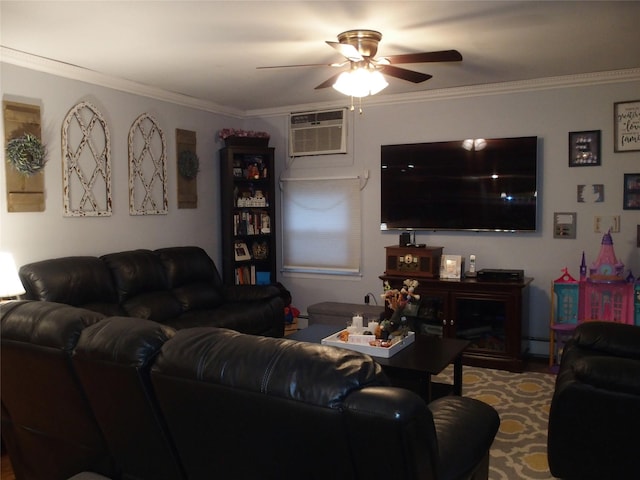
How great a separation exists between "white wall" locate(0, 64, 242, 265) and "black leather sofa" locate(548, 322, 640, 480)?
3602 millimetres

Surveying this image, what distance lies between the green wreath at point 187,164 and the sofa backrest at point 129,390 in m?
3.59

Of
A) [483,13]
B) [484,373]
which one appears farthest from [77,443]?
[484,373]

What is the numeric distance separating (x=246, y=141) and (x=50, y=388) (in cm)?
404

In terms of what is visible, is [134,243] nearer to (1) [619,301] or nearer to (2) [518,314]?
(2) [518,314]

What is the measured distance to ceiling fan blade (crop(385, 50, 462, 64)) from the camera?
310 centimetres

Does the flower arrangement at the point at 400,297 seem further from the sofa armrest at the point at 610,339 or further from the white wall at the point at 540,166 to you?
the white wall at the point at 540,166

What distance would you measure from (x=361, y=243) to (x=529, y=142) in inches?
74.7

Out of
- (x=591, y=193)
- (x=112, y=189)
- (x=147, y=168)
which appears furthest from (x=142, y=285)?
(x=591, y=193)

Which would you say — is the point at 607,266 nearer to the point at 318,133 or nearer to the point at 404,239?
the point at 404,239

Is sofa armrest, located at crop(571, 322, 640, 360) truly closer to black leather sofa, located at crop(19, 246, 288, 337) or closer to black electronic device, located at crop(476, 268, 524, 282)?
black electronic device, located at crop(476, 268, 524, 282)

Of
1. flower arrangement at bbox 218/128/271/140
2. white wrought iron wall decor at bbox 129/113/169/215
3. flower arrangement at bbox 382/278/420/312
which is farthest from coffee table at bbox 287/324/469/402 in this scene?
flower arrangement at bbox 218/128/271/140

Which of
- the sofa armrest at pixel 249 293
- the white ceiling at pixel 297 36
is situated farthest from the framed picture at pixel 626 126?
the sofa armrest at pixel 249 293

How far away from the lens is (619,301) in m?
4.32

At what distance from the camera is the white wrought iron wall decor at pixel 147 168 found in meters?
4.77
